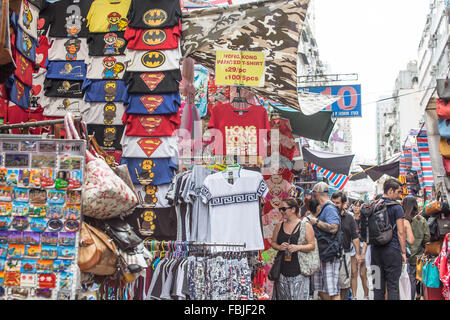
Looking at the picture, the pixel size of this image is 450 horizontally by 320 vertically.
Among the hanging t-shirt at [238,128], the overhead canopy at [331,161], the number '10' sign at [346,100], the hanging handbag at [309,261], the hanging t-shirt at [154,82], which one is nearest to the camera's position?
the hanging handbag at [309,261]

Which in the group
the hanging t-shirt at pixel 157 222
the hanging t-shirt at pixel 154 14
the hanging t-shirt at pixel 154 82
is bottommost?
the hanging t-shirt at pixel 157 222

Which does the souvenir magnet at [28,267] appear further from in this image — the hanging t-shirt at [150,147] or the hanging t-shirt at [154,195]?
the hanging t-shirt at [150,147]

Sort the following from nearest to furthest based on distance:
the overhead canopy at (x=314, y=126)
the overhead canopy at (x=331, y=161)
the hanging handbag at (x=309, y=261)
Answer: the hanging handbag at (x=309, y=261) → the overhead canopy at (x=314, y=126) → the overhead canopy at (x=331, y=161)

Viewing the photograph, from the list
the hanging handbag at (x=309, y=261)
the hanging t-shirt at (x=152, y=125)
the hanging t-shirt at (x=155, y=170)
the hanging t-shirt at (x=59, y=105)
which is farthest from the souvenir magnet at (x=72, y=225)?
the hanging t-shirt at (x=59, y=105)

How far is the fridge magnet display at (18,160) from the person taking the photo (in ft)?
12.3

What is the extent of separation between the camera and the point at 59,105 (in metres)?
7.79

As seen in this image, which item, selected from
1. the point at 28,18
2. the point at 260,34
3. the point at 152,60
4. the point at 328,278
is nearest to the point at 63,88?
the point at 152,60

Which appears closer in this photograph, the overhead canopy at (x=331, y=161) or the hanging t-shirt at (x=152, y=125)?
the hanging t-shirt at (x=152, y=125)

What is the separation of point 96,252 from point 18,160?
91 cm

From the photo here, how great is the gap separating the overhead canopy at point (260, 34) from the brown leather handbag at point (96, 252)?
13.1ft

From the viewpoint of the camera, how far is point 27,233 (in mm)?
3730

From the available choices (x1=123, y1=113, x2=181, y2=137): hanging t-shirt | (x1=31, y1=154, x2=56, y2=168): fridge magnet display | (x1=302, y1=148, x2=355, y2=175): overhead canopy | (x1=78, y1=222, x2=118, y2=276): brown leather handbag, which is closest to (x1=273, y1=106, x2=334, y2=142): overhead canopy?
(x1=302, y1=148, x2=355, y2=175): overhead canopy

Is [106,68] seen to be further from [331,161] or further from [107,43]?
[331,161]
